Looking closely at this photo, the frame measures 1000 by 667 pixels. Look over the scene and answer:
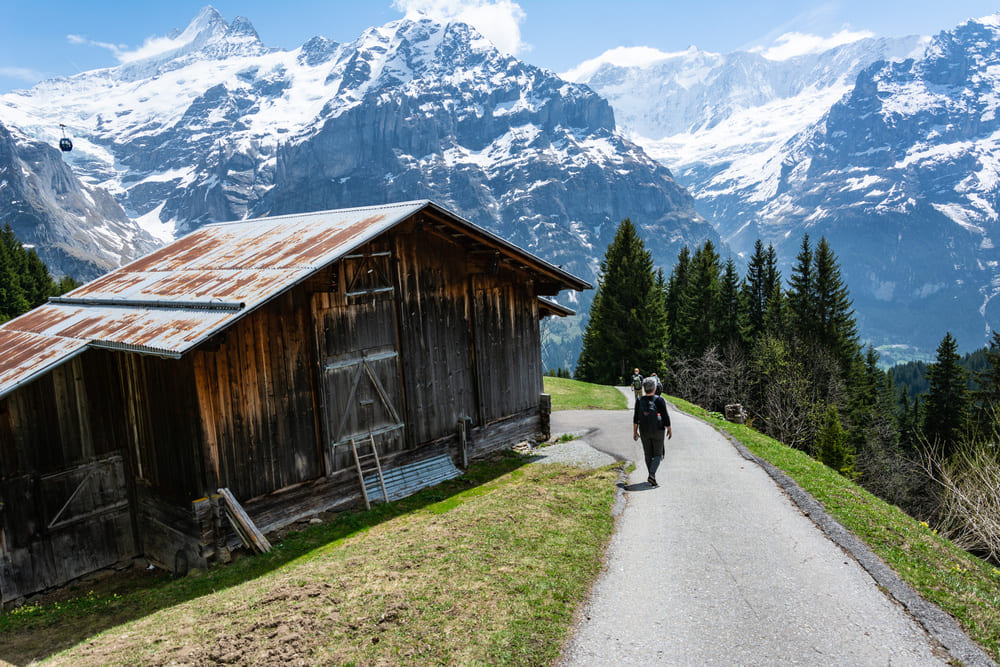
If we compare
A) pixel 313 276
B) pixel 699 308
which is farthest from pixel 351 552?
pixel 699 308

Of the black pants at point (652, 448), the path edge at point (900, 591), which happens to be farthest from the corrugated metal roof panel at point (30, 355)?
the path edge at point (900, 591)

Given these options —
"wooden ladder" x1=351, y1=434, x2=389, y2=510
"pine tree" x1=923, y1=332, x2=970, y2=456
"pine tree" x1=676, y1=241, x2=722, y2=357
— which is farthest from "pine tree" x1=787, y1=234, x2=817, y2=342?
"wooden ladder" x1=351, y1=434, x2=389, y2=510

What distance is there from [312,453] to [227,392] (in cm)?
268

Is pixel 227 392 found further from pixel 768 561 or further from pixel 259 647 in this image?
pixel 768 561

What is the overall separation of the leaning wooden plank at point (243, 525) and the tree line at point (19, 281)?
7173 cm

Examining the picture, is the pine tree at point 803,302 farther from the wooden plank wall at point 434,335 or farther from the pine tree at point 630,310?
the wooden plank wall at point 434,335

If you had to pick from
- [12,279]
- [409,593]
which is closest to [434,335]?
[409,593]

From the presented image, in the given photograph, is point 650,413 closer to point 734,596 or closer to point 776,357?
point 734,596

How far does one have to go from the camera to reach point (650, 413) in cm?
1482

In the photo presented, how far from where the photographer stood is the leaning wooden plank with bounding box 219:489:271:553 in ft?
44.2

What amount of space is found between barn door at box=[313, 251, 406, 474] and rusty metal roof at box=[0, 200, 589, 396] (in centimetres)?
128

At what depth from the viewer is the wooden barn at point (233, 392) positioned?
13617mm

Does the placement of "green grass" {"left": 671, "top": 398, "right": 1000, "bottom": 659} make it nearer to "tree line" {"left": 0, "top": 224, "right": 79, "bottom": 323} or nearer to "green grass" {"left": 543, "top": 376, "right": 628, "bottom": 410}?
"green grass" {"left": 543, "top": 376, "right": 628, "bottom": 410}

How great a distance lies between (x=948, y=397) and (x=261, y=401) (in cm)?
6467
